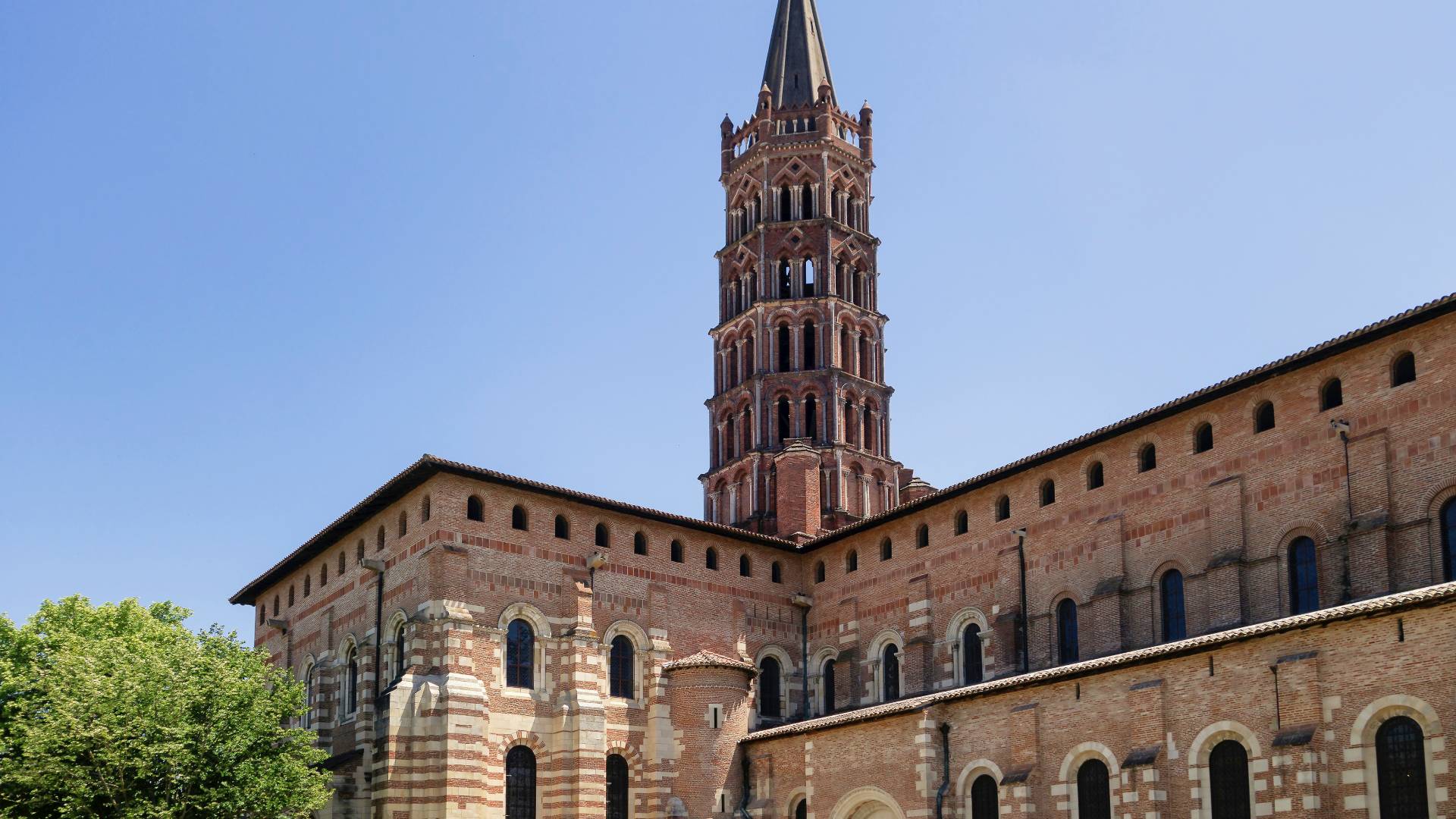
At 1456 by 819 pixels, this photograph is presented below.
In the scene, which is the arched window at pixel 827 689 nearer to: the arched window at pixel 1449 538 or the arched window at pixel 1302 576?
the arched window at pixel 1302 576

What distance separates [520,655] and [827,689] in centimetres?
1049

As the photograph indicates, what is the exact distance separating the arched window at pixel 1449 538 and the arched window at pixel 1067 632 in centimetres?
999

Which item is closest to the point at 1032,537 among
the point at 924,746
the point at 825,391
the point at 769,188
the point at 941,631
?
the point at 941,631

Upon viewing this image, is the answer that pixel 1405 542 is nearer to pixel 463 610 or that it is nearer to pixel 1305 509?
pixel 1305 509

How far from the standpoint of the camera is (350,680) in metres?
45.1

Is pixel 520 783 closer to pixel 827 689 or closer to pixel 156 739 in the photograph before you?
pixel 156 739

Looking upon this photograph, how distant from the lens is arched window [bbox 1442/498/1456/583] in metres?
31.6

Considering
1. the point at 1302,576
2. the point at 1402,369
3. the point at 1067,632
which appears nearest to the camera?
the point at 1402,369

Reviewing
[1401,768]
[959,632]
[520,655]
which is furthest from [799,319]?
[1401,768]

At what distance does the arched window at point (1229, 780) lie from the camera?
29.8 metres

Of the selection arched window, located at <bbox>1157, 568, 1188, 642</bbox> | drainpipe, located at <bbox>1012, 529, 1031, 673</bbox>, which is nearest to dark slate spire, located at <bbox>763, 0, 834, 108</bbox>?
drainpipe, located at <bbox>1012, 529, 1031, 673</bbox>

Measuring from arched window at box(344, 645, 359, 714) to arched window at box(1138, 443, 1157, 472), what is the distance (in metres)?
22.3

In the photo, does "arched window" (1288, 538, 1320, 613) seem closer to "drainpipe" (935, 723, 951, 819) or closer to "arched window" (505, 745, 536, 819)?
"drainpipe" (935, 723, 951, 819)

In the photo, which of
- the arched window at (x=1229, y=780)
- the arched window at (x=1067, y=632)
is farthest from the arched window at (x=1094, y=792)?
the arched window at (x=1067, y=632)
